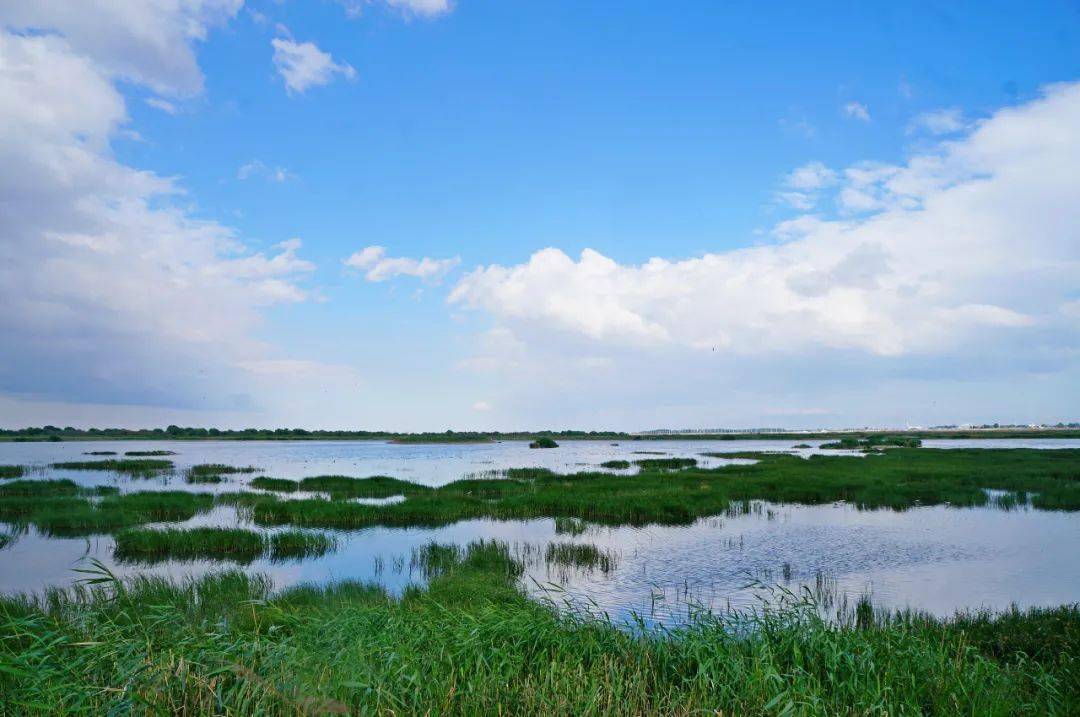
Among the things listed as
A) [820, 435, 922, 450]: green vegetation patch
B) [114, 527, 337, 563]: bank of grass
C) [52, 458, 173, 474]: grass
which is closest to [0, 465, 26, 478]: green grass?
[52, 458, 173, 474]: grass

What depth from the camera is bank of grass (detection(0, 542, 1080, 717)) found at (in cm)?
572

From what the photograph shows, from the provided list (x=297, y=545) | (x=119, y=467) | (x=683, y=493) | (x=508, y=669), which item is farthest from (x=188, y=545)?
(x=119, y=467)

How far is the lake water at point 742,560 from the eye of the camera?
50.8ft

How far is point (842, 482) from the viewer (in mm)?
39156

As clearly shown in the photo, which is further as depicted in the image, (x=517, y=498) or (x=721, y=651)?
(x=517, y=498)

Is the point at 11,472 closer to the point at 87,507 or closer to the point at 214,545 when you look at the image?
the point at 87,507

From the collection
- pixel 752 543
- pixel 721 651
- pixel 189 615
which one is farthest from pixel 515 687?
pixel 752 543

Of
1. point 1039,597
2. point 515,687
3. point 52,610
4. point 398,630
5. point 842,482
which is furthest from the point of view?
point 842,482

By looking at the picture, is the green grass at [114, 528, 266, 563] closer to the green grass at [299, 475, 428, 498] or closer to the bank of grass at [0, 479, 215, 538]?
the bank of grass at [0, 479, 215, 538]

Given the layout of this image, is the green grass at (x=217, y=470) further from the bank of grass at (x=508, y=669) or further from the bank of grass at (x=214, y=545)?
the bank of grass at (x=508, y=669)

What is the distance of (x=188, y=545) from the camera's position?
69.1 ft

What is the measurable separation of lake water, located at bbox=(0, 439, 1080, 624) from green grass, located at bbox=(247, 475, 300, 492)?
827 cm

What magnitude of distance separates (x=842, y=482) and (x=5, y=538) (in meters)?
44.1

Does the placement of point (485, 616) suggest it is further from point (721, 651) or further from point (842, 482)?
point (842, 482)
